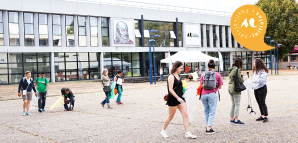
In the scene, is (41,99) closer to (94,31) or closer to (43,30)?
(43,30)

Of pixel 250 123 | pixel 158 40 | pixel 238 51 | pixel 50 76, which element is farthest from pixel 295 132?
pixel 238 51

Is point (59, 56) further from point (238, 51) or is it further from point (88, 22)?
point (238, 51)

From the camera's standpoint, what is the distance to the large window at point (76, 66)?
3284 cm

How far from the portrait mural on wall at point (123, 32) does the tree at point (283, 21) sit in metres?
23.9

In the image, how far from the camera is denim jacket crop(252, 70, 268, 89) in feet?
23.6

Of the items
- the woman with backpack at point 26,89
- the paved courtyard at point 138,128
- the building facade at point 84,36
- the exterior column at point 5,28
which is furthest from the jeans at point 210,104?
the exterior column at point 5,28

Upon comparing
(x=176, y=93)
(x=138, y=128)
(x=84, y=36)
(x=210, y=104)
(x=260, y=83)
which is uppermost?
(x=84, y=36)

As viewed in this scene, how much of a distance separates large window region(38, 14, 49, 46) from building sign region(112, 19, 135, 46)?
7911 millimetres

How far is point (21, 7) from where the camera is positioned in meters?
30.1

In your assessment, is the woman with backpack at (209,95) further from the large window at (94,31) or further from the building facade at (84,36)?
the large window at (94,31)

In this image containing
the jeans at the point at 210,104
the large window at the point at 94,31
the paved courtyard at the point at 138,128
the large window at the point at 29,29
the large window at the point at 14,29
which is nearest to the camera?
the paved courtyard at the point at 138,128

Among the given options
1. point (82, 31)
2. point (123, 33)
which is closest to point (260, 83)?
Answer: point (82, 31)

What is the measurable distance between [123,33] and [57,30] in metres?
8.11

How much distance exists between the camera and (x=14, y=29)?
3022 cm
